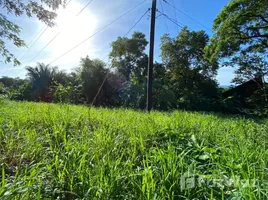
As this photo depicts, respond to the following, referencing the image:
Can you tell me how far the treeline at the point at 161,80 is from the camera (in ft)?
38.6

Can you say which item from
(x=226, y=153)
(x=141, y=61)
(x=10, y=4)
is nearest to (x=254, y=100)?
(x=141, y=61)

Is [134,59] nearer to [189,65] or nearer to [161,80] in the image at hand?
[161,80]

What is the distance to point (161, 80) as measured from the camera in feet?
44.1

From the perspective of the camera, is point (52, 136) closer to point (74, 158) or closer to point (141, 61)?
point (74, 158)

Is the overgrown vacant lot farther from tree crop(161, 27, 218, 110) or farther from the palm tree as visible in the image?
the palm tree

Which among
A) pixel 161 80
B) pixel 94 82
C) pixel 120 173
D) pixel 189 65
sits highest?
pixel 189 65

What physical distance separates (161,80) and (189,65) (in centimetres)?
286

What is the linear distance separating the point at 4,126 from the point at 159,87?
993 centimetres

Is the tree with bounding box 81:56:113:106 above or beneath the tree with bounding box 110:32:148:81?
beneath

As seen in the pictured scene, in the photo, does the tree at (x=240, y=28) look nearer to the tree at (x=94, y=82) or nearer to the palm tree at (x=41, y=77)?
the tree at (x=94, y=82)

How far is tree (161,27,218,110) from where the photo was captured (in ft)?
44.4

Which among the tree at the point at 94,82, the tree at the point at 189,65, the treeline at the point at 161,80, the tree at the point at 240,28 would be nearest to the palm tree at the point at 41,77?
the treeline at the point at 161,80

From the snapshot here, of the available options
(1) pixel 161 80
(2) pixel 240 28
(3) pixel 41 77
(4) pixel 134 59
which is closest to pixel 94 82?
(4) pixel 134 59

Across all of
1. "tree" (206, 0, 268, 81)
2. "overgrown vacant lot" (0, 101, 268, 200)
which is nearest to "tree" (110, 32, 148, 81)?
"tree" (206, 0, 268, 81)
